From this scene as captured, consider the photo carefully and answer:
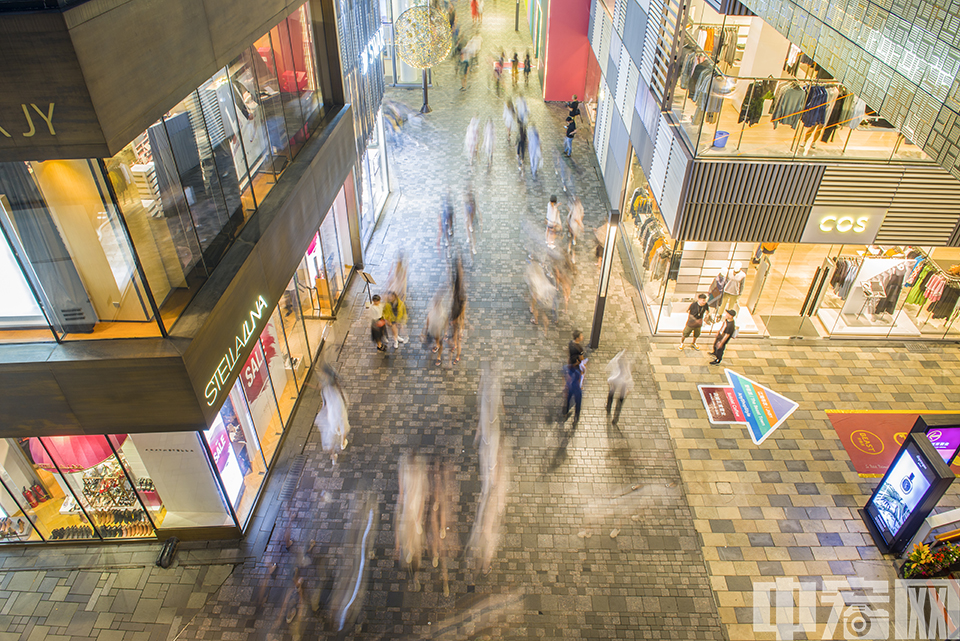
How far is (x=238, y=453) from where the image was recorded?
9281mm

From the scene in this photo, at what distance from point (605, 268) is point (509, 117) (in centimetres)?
1498

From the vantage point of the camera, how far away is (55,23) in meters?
4.58

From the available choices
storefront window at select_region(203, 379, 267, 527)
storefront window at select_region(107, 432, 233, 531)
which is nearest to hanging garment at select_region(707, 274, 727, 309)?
storefront window at select_region(203, 379, 267, 527)

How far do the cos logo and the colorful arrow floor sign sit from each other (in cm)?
333

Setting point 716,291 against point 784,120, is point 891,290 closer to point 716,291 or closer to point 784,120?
point 716,291

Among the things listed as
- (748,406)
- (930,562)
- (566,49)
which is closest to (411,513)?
(748,406)

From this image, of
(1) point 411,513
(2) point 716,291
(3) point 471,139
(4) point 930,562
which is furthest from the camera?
(3) point 471,139

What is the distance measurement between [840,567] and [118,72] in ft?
→ 35.9

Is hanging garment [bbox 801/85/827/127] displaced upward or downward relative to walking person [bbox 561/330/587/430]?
upward

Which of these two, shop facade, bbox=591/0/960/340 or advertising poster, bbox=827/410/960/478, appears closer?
advertising poster, bbox=827/410/960/478

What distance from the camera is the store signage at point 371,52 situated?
592 inches

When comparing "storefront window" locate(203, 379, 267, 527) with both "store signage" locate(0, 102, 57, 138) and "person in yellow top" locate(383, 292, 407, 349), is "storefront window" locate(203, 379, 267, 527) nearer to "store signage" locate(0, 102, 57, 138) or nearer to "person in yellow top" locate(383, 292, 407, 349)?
"person in yellow top" locate(383, 292, 407, 349)

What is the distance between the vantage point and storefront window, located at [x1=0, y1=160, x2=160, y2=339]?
565cm

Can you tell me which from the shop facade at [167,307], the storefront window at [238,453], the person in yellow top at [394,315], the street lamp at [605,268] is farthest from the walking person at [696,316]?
the storefront window at [238,453]
